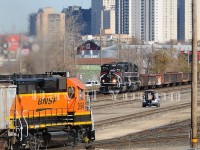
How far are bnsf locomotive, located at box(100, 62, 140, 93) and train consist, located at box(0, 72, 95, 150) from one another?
35.0 meters

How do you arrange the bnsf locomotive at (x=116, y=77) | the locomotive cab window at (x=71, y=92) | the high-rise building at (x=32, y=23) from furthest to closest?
the bnsf locomotive at (x=116, y=77), the high-rise building at (x=32, y=23), the locomotive cab window at (x=71, y=92)

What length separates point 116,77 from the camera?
62.5m

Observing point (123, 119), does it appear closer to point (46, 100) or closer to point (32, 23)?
point (32, 23)

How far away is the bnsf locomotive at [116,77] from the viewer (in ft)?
206

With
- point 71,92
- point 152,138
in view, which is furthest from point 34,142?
point 152,138

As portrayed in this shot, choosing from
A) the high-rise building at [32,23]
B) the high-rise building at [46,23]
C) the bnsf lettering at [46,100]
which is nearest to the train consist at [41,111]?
the bnsf lettering at [46,100]

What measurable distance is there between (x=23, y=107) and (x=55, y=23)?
1197 cm

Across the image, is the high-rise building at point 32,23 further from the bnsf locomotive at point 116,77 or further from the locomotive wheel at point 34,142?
the bnsf locomotive at point 116,77

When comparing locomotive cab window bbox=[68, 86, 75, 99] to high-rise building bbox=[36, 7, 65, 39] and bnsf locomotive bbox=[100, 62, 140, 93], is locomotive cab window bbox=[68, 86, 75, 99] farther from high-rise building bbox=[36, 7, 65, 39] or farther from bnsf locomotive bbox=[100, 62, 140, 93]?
bnsf locomotive bbox=[100, 62, 140, 93]

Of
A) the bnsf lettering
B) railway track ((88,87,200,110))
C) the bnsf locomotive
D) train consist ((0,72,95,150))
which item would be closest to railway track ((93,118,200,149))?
train consist ((0,72,95,150))

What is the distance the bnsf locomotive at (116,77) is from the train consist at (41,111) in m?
35.0

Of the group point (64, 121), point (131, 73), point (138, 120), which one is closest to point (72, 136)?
point (64, 121)

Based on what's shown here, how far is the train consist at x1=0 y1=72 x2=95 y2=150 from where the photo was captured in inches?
958

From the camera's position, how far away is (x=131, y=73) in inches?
2581
